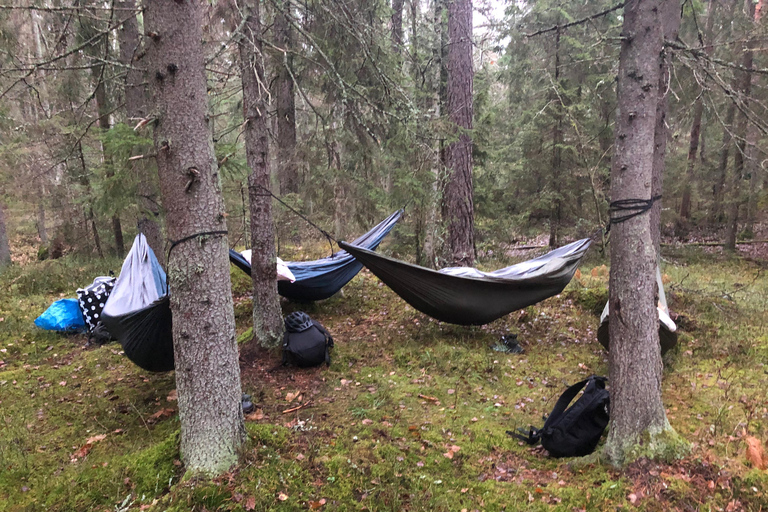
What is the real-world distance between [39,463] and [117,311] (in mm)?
901

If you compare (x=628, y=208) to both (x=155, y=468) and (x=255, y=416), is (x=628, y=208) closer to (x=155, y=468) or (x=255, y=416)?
(x=255, y=416)

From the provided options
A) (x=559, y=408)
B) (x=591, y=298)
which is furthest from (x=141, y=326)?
(x=591, y=298)

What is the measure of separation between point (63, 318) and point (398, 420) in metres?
3.56

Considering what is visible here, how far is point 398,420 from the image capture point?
2516mm

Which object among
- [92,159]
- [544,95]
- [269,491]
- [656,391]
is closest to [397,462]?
[269,491]

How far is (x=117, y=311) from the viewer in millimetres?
2639

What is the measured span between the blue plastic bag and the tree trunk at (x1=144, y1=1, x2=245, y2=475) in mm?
3043

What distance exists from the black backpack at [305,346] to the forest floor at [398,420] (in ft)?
0.33

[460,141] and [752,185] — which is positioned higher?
[460,141]

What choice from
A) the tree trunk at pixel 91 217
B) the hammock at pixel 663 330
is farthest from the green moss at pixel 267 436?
the tree trunk at pixel 91 217

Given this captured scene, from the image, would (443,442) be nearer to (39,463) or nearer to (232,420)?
(232,420)

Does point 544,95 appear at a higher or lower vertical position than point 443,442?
higher

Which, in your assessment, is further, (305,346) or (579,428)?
(305,346)

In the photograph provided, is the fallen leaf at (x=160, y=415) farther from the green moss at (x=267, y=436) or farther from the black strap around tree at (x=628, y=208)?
the black strap around tree at (x=628, y=208)
